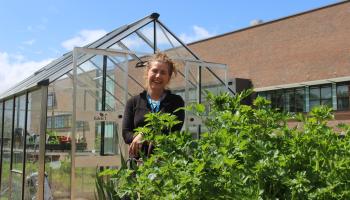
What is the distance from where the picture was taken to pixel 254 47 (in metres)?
34.2

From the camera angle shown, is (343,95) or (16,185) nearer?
(16,185)

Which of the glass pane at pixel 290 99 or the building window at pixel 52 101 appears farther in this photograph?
the glass pane at pixel 290 99

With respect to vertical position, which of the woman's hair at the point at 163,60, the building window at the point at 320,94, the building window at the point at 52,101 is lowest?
the woman's hair at the point at 163,60

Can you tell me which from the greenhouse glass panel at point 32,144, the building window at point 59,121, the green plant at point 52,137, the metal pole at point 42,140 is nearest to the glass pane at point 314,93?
the building window at point 59,121

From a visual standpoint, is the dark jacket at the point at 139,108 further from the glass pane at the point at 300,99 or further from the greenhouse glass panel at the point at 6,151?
the glass pane at the point at 300,99

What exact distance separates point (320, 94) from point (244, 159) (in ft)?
96.9

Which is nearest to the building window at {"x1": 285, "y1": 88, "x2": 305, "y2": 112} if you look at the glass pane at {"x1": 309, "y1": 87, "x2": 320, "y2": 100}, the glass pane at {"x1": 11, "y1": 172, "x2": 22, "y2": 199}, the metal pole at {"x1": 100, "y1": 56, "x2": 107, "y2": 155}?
the glass pane at {"x1": 309, "y1": 87, "x2": 320, "y2": 100}

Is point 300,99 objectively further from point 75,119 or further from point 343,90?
point 75,119

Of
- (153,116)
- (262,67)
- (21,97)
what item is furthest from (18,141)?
(262,67)

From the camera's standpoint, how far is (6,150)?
27.2 ft

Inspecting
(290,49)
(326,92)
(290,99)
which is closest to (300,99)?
(290,99)

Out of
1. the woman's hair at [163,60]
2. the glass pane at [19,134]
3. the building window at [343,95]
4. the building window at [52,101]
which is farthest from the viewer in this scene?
the building window at [343,95]

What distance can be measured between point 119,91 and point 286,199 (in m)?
7.57

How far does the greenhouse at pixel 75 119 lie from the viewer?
679cm
